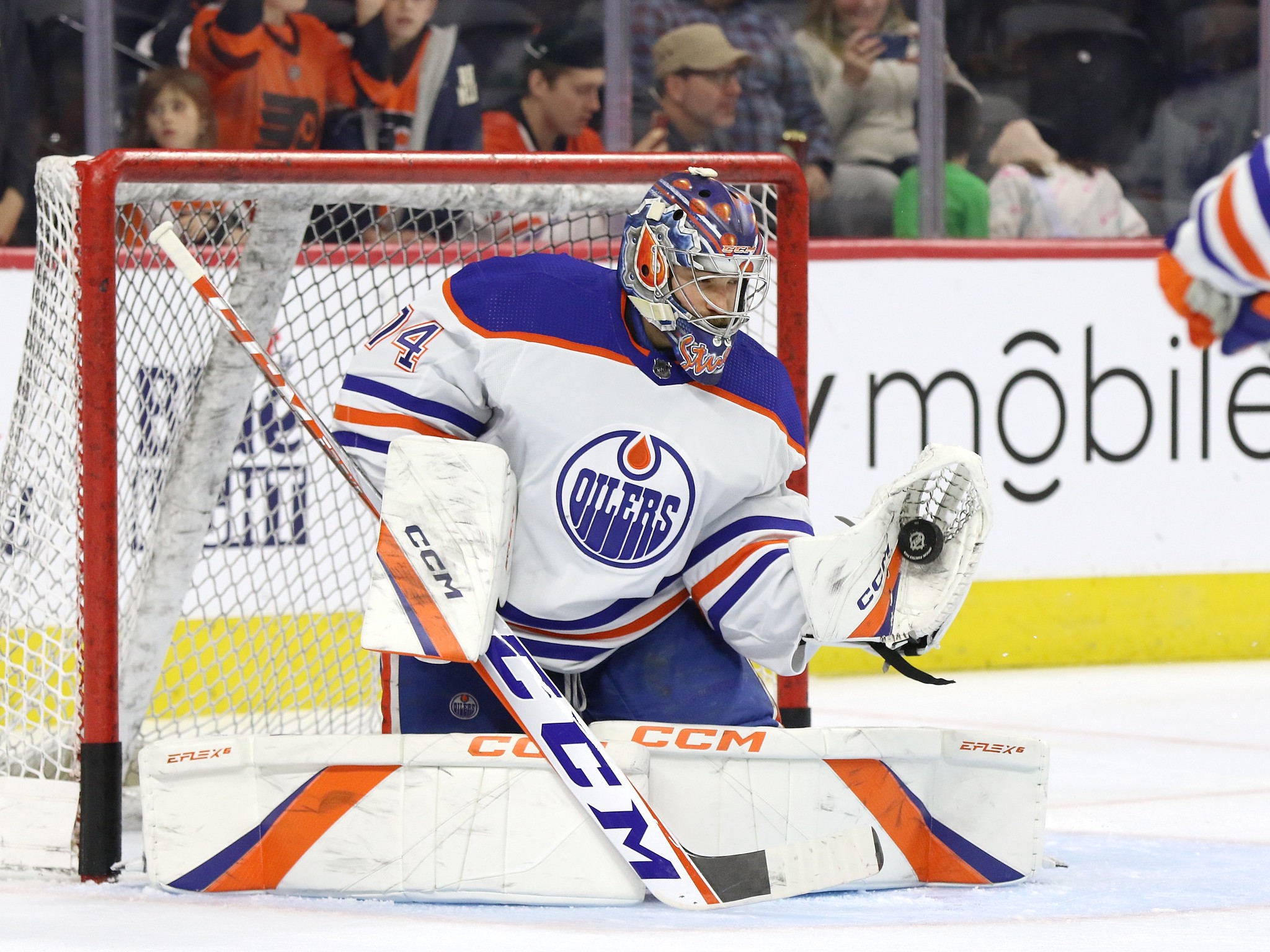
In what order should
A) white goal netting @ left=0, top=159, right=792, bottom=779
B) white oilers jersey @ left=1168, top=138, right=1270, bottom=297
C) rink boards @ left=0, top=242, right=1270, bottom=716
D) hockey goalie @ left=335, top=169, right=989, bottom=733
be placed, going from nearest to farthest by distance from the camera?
white oilers jersey @ left=1168, top=138, right=1270, bottom=297, hockey goalie @ left=335, top=169, right=989, bottom=733, white goal netting @ left=0, top=159, right=792, bottom=779, rink boards @ left=0, top=242, right=1270, bottom=716

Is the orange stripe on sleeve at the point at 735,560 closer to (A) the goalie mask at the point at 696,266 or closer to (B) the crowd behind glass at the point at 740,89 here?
(A) the goalie mask at the point at 696,266

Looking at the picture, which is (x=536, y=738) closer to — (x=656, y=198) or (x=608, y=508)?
(x=608, y=508)

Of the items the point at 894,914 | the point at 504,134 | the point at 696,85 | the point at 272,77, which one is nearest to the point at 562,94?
the point at 504,134

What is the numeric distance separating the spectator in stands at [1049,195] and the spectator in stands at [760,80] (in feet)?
1.53

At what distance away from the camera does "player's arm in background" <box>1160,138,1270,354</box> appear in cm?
162

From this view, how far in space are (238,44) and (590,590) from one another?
7.43 feet

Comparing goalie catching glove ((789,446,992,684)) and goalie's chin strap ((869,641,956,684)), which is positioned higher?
goalie catching glove ((789,446,992,684))

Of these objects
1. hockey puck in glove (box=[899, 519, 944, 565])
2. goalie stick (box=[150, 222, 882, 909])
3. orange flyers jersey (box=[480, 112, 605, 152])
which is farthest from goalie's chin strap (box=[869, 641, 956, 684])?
orange flyers jersey (box=[480, 112, 605, 152])

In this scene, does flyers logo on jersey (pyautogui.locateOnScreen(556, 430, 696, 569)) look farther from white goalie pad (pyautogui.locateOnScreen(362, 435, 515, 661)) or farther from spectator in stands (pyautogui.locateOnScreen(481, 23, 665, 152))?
spectator in stands (pyautogui.locateOnScreen(481, 23, 665, 152))

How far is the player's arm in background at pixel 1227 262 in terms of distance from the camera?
1.62 m

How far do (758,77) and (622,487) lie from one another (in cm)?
246

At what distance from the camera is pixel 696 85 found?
457cm

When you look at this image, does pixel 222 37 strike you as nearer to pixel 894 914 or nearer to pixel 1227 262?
pixel 894 914

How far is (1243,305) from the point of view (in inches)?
66.1
